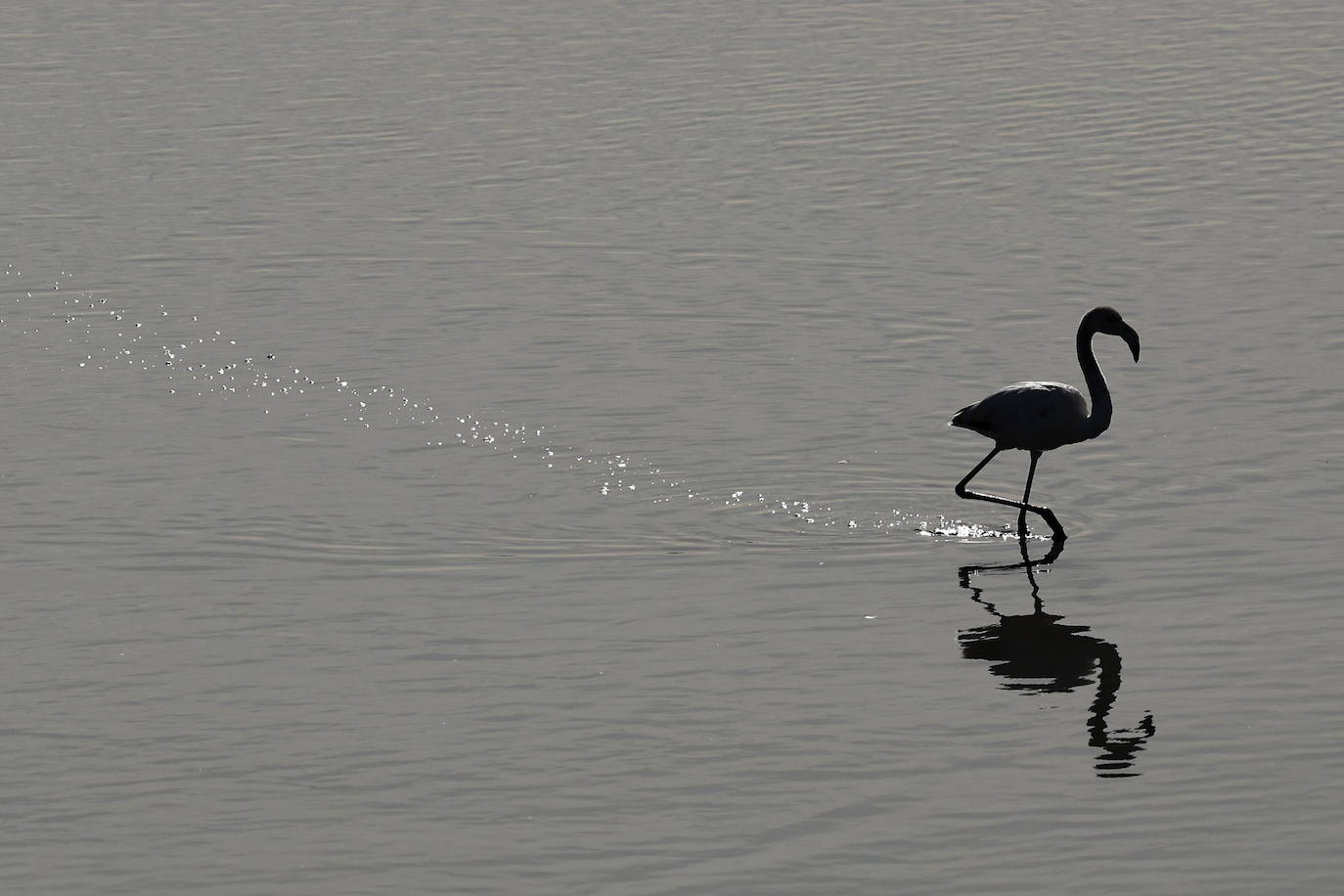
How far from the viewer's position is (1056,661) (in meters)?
14.9

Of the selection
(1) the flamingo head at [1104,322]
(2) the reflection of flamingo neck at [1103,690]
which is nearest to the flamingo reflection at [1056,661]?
(2) the reflection of flamingo neck at [1103,690]

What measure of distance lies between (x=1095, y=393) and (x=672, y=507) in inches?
133

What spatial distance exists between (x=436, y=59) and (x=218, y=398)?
1005 inches

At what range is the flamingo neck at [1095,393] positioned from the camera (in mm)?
18094

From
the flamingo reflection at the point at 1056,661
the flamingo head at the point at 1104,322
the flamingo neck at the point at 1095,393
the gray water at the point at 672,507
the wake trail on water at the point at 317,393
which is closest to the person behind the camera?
the gray water at the point at 672,507

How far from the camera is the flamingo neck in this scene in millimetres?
18094

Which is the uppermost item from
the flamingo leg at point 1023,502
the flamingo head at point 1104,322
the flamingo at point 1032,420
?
the flamingo head at point 1104,322

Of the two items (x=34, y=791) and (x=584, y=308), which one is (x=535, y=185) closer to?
(x=584, y=308)

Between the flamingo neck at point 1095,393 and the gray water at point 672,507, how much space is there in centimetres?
67

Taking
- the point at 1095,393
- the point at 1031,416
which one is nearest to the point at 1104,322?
the point at 1095,393

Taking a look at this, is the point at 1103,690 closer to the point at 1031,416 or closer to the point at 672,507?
the point at 1031,416

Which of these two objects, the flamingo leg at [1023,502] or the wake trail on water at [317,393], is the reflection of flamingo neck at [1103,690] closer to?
the flamingo leg at [1023,502]

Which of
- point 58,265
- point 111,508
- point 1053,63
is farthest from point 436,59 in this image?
point 111,508

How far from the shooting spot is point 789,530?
17844 millimetres
